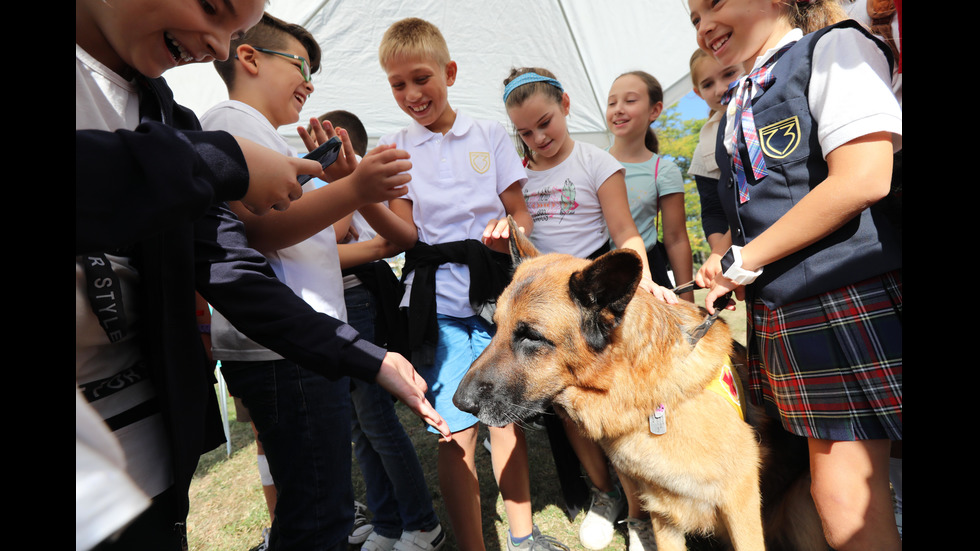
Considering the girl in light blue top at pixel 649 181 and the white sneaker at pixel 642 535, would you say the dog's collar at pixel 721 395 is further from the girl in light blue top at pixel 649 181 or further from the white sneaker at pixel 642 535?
the girl in light blue top at pixel 649 181

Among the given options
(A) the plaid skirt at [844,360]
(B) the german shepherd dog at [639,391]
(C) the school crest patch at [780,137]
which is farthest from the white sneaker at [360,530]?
(C) the school crest patch at [780,137]

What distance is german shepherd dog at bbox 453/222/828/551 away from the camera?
193cm

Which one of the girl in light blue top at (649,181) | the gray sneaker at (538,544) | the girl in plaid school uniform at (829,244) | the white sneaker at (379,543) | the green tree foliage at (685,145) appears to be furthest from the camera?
the green tree foliage at (685,145)

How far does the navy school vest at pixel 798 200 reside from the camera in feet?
4.88

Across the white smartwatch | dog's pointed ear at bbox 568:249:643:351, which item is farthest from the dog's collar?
the white smartwatch

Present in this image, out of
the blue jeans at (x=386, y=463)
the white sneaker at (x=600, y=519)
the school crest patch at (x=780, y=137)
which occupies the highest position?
the school crest patch at (x=780, y=137)

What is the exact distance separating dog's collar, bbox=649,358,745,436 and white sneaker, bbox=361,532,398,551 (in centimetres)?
198

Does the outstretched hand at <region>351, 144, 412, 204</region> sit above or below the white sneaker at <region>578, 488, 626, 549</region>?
above

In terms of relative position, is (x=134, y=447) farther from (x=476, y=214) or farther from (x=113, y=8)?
(x=476, y=214)

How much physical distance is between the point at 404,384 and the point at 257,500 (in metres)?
3.08

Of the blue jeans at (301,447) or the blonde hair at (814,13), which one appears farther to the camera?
the blonde hair at (814,13)

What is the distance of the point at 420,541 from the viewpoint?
8.83 feet

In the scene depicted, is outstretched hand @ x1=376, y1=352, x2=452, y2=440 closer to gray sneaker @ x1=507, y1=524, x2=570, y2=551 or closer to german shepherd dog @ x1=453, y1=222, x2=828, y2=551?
→ german shepherd dog @ x1=453, y1=222, x2=828, y2=551
